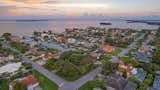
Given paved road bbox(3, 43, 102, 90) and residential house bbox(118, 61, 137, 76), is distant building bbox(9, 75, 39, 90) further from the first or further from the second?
residential house bbox(118, 61, 137, 76)

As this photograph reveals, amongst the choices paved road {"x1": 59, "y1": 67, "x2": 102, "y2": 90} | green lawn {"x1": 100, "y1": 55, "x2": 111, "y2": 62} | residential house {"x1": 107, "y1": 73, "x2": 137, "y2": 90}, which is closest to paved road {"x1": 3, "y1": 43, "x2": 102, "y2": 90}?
paved road {"x1": 59, "y1": 67, "x2": 102, "y2": 90}

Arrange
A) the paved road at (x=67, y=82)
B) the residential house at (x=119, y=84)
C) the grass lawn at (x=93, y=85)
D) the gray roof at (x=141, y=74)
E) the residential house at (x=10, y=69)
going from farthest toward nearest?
the residential house at (x=10, y=69) → the gray roof at (x=141, y=74) → the paved road at (x=67, y=82) → the grass lawn at (x=93, y=85) → the residential house at (x=119, y=84)

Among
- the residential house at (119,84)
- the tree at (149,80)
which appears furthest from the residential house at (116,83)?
the tree at (149,80)

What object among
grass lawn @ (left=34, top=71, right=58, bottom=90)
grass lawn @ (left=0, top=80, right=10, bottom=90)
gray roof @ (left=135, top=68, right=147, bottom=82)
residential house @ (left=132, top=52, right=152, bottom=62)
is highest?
grass lawn @ (left=0, top=80, right=10, bottom=90)

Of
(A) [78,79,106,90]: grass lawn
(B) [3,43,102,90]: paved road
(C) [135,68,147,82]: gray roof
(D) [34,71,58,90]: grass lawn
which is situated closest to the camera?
(A) [78,79,106,90]: grass lawn

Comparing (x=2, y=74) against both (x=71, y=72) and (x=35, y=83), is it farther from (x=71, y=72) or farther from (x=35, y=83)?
(x=71, y=72)

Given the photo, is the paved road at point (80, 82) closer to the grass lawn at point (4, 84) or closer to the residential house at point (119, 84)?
the residential house at point (119, 84)

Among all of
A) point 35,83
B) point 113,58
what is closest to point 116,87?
point 35,83

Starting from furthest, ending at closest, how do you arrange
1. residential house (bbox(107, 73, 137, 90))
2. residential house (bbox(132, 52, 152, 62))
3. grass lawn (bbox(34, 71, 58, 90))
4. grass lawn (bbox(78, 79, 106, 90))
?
residential house (bbox(132, 52, 152, 62))
grass lawn (bbox(34, 71, 58, 90))
grass lawn (bbox(78, 79, 106, 90))
residential house (bbox(107, 73, 137, 90))

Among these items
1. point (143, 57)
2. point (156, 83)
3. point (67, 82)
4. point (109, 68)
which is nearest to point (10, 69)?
point (67, 82)
